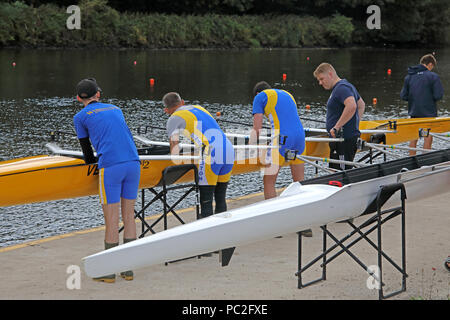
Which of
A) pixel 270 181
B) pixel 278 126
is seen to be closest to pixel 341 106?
pixel 278 126

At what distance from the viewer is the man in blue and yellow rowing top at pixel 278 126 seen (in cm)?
827

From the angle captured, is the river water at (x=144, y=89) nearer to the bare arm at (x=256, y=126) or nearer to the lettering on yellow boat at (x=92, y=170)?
the lettering on yellow boat at (x=92, y=170)

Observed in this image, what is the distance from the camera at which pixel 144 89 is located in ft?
79.7

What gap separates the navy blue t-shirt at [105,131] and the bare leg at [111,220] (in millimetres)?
374

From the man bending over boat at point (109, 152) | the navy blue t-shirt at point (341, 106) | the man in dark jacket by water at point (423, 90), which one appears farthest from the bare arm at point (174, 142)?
the man in dark jacket by water at point (423, 90)

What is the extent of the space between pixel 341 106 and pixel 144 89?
16.2m

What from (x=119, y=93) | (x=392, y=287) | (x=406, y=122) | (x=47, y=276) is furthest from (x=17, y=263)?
(x=119, y=93)

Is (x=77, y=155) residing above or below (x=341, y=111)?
below

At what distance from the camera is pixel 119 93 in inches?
911

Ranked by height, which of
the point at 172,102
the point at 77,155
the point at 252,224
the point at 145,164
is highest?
the point at 172,102

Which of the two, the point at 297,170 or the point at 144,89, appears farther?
the point at 144,89

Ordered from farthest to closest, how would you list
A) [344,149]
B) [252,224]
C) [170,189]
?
[344,149] < [170,189] < [252,224]

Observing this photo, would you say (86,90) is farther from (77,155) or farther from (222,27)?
(222,27)

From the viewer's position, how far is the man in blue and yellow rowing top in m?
8.27
